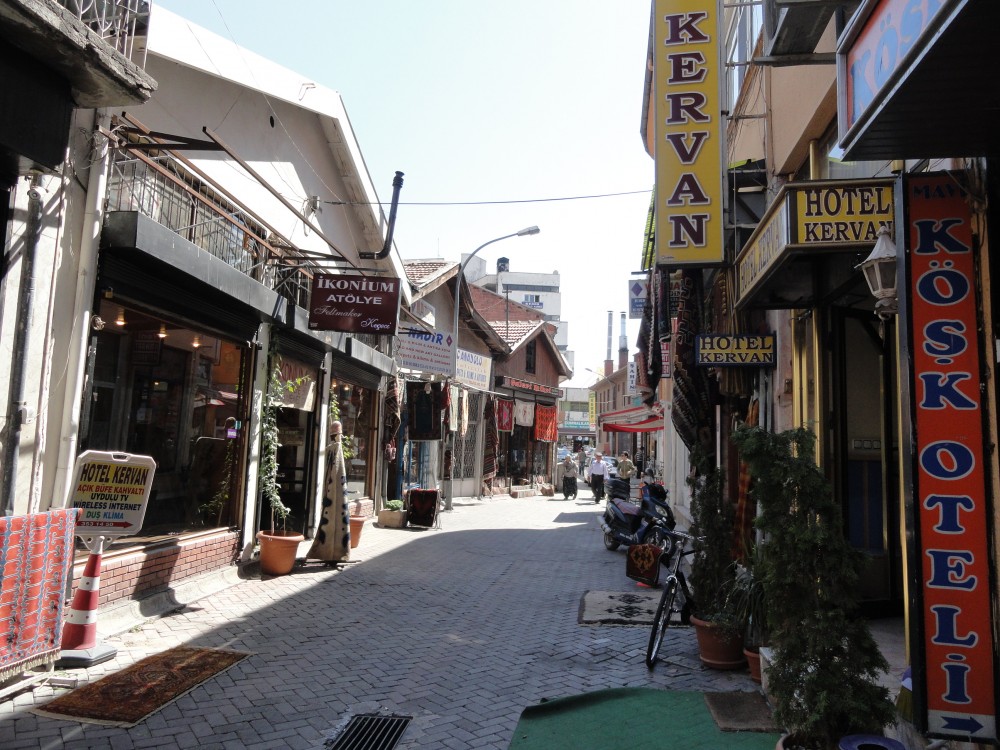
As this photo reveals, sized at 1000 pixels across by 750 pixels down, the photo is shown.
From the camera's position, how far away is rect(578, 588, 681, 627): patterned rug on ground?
26.1 feet

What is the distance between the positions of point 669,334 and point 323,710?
7.87 m

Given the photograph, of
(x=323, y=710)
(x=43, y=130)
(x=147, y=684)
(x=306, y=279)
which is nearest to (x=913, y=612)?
(x=323, y=710)

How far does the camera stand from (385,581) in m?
9.91

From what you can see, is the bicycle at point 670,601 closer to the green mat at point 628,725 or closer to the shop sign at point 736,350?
Answer: the green mat at point 628,725

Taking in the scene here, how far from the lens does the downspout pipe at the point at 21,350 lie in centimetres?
566

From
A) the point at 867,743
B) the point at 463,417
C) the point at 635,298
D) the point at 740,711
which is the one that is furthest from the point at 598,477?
the point at 867,743

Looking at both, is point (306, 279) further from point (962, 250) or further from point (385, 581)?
point (962, 250)

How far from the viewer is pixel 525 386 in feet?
94.4

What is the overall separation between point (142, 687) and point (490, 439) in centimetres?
2078

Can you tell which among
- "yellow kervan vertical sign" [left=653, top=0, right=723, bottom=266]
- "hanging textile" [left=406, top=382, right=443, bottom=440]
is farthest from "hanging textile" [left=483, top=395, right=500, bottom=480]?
"yellow kervan vertical sign" [left=653, top=0, right=723, bottom=266]

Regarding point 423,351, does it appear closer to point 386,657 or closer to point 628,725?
point 386,657

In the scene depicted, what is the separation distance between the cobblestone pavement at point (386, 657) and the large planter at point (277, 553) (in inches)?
9.8

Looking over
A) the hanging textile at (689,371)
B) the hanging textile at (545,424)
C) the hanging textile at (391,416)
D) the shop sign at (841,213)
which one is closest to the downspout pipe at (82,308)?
the shop sign at (841,213)

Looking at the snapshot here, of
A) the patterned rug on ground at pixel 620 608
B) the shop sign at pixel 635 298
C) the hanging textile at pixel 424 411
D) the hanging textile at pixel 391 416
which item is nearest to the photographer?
the patterned rug on ground at pixel 620 608
